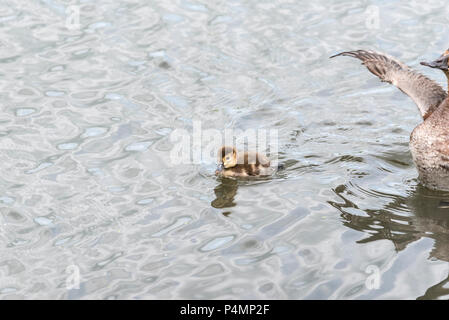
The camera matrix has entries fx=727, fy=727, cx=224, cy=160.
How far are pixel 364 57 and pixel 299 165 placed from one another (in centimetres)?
148

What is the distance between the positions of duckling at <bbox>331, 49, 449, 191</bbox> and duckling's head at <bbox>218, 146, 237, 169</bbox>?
71.9 inches

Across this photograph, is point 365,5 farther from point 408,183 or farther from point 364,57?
point 408,183

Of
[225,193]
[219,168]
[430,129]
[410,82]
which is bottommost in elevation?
[225,193]

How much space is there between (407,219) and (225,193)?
182cm

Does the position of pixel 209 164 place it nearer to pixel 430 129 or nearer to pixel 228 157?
pixel 228 157

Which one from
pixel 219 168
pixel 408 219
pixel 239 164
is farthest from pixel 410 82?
pixel 219 168

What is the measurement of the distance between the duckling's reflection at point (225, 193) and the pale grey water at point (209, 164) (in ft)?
0.14

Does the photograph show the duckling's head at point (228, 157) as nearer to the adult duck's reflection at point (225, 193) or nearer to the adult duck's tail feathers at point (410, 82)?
the adult duck's reflection at point (225, 193)

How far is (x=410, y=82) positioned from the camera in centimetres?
779

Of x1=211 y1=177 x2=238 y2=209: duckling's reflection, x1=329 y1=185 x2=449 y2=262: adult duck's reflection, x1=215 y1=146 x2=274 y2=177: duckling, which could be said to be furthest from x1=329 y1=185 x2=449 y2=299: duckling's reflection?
x1=211 y1=177 x2=238 y2=209: duckling's reflection

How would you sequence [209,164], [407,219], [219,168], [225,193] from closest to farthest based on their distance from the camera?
[407,219]
[225,193]
[219,168]
[209,164]

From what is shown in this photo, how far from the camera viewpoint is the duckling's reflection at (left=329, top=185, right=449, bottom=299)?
20.9 ft

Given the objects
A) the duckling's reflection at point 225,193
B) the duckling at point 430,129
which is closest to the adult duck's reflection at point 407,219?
the duckling at point 430,129

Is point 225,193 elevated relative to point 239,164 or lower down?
lower down
